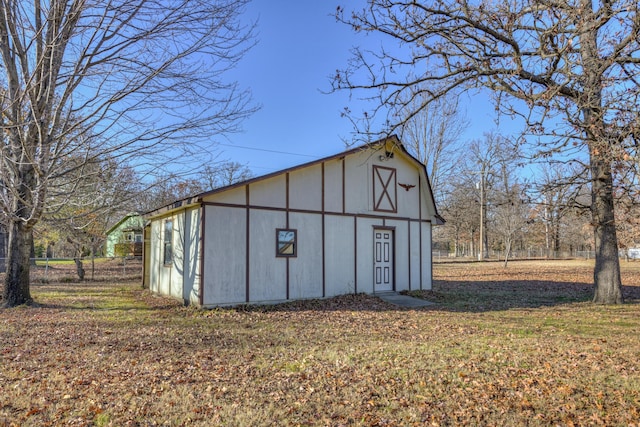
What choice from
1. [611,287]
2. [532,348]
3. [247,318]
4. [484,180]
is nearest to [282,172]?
[247,318]

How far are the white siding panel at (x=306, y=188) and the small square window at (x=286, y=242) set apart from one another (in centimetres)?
76

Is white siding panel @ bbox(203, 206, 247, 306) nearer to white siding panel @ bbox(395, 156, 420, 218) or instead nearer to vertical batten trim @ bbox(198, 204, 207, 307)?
vertical batten trim @ bbox(198, 204, 207, 307)

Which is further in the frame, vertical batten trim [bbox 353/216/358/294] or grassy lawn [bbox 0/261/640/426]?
vertical batten trim [bbox 353/216/358/294]

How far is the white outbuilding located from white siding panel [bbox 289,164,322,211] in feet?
0.10

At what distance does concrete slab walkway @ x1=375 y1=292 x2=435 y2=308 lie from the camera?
1208 cm

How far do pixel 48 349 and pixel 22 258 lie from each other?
488cm

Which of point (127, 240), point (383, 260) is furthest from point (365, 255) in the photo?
point (127, 240)

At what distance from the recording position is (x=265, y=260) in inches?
447

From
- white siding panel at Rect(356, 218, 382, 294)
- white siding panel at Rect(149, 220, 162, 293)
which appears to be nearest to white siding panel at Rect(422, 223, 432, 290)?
white siding panel at Rect(356, 218, 382, 294)

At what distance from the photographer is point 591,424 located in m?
3.79

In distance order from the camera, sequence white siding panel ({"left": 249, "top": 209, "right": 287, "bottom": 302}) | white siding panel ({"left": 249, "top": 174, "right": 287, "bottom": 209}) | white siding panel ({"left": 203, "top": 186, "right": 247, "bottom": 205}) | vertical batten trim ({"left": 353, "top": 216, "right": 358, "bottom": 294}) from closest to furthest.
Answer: white siding panel ({"left": 203, "top": 186, "right": 247, "bottom": 205})
white siding panel ({"left": 249, "top": 209, "right": 287, "bottom": 302})
white siding panel ({"left": 249, "top": 174, "right": 287, "bottom": 209})
vertical batten trim ({"left": 353, "top": 216, "right": 358, "bottom": 294})

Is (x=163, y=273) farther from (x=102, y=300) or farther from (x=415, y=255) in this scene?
(x=415, y=255)

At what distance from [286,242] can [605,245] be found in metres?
8.85

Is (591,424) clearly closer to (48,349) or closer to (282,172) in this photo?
(48,349)
